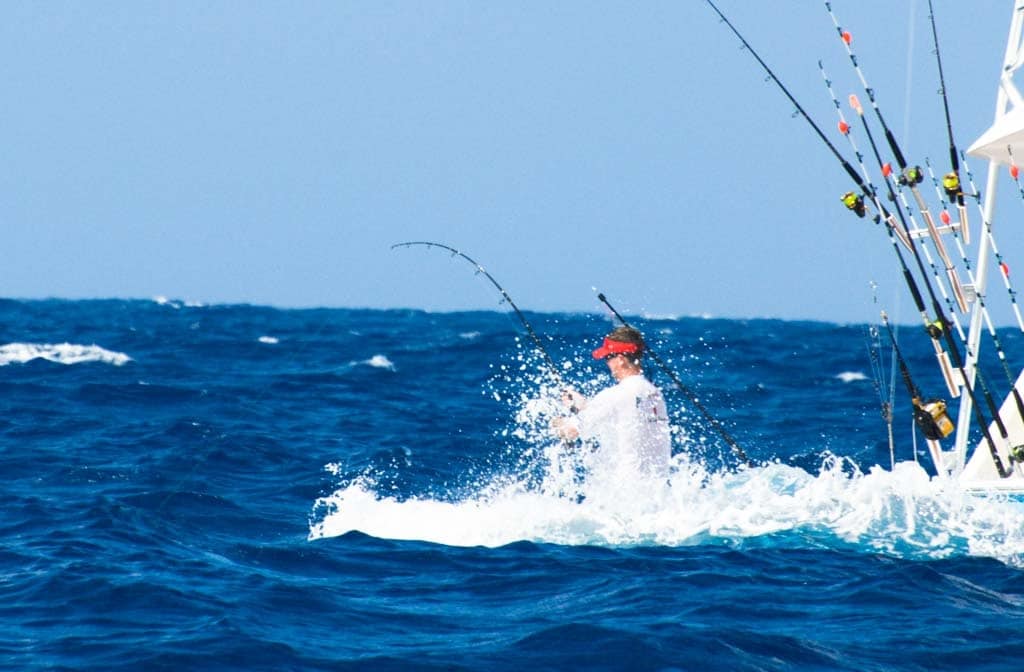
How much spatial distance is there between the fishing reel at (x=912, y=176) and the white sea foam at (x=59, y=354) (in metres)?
14.4

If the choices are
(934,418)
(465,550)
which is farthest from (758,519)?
(465,550)

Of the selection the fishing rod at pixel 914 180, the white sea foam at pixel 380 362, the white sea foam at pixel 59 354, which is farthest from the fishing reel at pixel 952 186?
the white sea foam at pixel 59 354

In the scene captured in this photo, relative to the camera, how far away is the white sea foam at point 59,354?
20844 millimetres

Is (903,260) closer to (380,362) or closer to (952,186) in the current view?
(952,186)

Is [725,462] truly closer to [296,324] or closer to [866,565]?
[866,565]

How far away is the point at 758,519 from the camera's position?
29.3ft

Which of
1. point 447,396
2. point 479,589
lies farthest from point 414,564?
point 447,396

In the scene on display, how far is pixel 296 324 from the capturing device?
35.7 metres

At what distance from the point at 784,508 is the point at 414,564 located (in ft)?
8.24

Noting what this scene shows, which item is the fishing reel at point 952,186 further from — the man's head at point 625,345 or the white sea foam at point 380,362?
the white sea foam at point 380,362

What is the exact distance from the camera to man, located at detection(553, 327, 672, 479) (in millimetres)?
8648

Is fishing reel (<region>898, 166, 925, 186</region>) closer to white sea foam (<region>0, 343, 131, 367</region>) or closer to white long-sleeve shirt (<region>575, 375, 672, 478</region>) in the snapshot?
white long-sleeve shirt (<region>575, 375, 672, 478</region>)

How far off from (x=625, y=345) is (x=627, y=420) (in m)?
0.47

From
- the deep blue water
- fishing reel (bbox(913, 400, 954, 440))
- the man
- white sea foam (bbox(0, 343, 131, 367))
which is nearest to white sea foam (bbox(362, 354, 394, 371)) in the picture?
white sea foam (bbox(0, 343, 131, 367))
